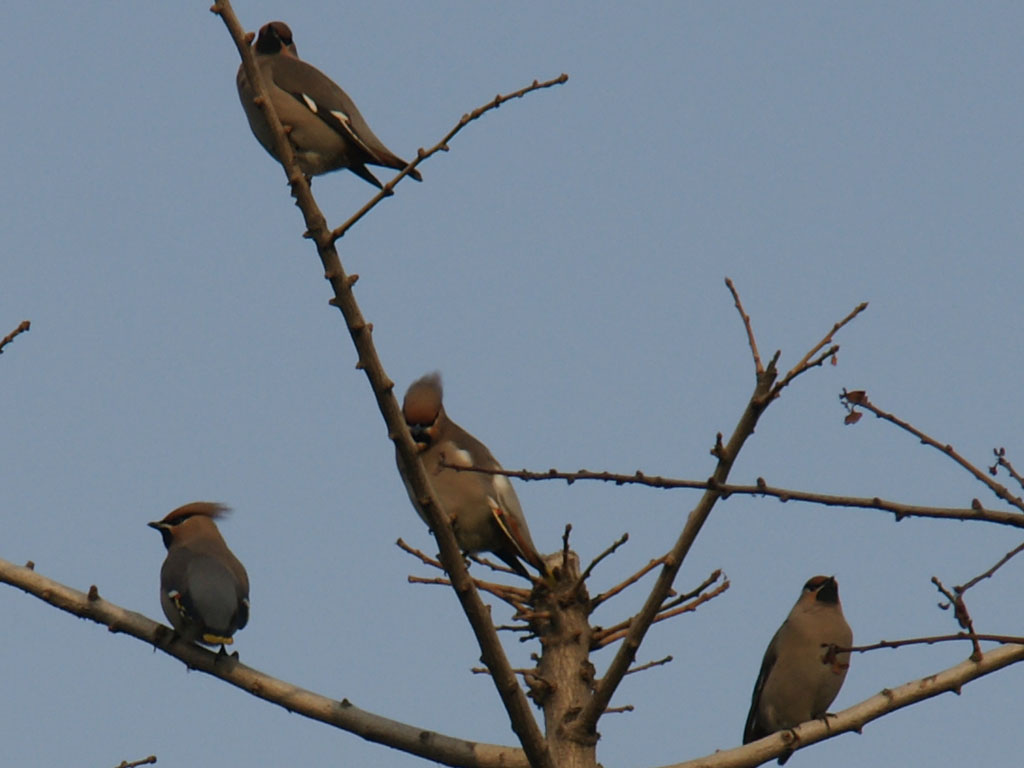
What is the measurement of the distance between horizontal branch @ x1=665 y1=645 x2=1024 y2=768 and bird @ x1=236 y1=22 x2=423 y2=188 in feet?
8.02

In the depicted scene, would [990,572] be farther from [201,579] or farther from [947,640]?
[201,579]

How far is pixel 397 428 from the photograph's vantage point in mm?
3637

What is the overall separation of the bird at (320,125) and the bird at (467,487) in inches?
36.5

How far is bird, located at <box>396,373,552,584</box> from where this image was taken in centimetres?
550

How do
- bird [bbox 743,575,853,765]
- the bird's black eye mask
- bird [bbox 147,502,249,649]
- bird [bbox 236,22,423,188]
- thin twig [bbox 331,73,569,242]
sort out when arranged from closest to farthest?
1. thin twig [bbox 331,73,569,242]
2. bird [bbox 147,502,249,649]
3. bird [bbox 236,22,423,188]
4. the bird's black eye mask
5. bird [bbox 743,575,853,765]

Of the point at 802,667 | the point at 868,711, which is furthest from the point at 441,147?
the point at 802,667

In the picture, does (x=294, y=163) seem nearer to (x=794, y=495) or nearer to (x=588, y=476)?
(x=588, y=476)

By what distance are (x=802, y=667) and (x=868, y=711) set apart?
2.54m

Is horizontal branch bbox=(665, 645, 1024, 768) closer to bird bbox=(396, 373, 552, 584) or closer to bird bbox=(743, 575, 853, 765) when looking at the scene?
bird bbox=(396, 373, 552, 584)

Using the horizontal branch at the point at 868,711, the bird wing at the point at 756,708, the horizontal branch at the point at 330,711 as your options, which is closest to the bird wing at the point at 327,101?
the horizontal branch at the point at 330,711

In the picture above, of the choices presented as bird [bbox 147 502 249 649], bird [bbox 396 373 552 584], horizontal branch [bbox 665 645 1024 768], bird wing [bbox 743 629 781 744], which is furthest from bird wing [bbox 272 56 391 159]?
bird wing [bbox 743 629 781 744]

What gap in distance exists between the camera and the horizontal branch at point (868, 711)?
4.07 meters

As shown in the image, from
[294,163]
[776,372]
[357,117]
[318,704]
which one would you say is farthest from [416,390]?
[776,372]

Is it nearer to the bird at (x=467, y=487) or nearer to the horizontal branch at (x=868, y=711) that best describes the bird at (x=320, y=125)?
the bird at (x=467, y=487)
